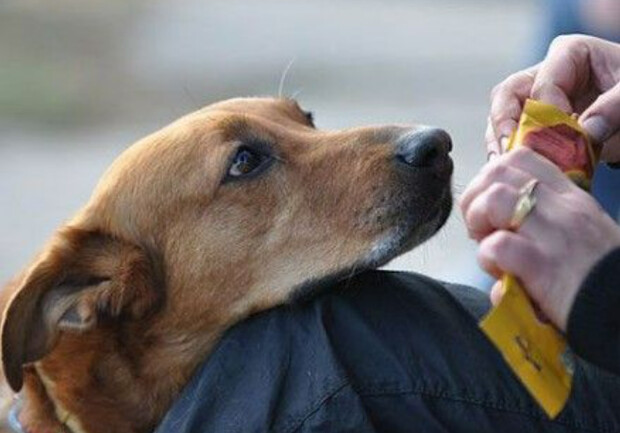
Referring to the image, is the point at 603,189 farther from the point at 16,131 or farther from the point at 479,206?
the point at 16,131

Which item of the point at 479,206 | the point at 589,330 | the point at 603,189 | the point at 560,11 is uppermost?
the point at 479,206

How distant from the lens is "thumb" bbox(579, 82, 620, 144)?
283cm

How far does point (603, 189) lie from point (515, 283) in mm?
2547

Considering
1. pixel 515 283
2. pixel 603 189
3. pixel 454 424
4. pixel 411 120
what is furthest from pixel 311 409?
pixel 411 120

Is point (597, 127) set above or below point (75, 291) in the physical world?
above

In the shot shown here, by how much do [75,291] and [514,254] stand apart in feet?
3.74

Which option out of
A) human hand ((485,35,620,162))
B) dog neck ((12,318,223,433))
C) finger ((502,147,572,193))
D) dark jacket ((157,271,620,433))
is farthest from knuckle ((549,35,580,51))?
dog neck ((12,318,223,433))

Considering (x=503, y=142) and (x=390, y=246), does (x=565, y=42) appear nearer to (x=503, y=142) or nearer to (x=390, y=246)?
(x=503, y=142)

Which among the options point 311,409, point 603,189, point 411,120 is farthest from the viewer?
point 411,120

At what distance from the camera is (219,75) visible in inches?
392

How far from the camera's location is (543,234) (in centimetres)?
234

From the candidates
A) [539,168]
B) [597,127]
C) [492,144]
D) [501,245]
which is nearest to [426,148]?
[492,144]

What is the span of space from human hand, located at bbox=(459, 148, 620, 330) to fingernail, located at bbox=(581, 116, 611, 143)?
0.43 metres

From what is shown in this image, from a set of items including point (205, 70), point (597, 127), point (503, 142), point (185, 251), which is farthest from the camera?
point (205, 70)
